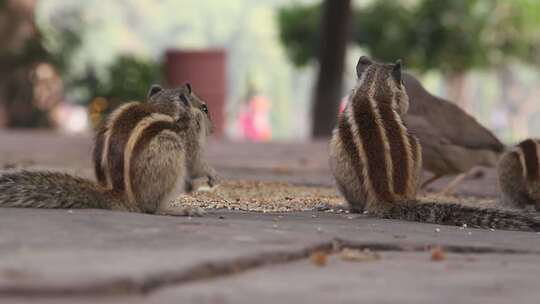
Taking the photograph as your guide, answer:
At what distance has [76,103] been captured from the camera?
30516mm

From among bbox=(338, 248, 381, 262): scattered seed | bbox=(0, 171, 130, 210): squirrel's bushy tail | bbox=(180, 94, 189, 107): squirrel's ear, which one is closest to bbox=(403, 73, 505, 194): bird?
bbox=(180, 94, 189, 107): squirrel's ear

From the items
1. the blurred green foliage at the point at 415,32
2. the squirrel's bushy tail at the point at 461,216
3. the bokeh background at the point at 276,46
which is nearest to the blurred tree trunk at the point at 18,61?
the bokeh background at the point at 276,46

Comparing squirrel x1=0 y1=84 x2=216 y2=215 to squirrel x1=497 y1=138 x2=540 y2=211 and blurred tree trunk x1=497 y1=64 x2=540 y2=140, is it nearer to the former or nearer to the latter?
squirrel x1=497 y1=138 x2=540 y2=211

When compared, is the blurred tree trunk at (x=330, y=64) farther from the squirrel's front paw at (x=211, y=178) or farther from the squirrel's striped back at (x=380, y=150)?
the squirrel's front paw at (x=211, y=178)

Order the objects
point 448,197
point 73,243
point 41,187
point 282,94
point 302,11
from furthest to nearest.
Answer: point 282,94 < point 302,11 < point 448,197 < point 41,187 < point 73,243

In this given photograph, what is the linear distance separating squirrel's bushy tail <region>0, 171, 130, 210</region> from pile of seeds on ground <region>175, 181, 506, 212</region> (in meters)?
1.16

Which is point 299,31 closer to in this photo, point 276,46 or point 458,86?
point 276,46

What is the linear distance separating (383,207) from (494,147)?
377 cm

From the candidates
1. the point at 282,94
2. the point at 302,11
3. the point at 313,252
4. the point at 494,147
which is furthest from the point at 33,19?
the point at 282,94

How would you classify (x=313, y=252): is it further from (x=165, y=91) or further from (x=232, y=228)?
(x=165, y=91)

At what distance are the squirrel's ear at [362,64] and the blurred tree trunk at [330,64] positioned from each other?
1410 cm

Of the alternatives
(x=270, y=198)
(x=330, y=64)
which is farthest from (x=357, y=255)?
(x=330, y=64)

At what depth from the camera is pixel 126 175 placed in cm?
593

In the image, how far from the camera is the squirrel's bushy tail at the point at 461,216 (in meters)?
6.32
